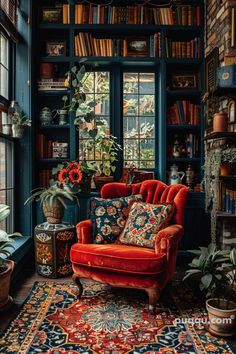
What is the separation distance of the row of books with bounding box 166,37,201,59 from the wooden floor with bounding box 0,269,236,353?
2503 millimetres

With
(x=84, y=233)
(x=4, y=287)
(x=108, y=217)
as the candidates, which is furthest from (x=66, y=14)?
(x=4, y=287)

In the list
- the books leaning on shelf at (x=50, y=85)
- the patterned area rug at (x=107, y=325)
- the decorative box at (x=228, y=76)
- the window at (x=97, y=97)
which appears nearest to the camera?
the patterned area rug at (x=107, y=325)

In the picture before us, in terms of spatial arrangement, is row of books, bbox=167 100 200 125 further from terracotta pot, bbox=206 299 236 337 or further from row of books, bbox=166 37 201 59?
terracotta pot, bbox=206 299 236 337

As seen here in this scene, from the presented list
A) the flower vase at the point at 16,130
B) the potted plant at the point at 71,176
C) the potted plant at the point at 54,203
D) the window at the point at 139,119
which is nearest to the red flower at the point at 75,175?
the potted plant at the point at 71,176

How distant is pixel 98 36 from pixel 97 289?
2.98m

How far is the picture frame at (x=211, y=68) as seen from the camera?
337 centimetres

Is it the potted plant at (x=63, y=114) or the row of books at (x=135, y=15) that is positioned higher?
the row of books at (x=135, y=15)

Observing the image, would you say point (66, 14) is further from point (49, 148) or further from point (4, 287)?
point (4, 287)

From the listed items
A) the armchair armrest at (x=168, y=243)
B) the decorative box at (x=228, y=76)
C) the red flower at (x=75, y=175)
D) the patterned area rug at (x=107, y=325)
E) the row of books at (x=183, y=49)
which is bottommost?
the patterned area rug at (x=107, y=325)

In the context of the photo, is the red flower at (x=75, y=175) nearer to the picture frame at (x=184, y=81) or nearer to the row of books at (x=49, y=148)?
the row of books at (x=49, y=148)

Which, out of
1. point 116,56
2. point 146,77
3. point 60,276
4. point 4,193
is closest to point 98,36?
point 116,56

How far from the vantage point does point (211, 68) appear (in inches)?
138

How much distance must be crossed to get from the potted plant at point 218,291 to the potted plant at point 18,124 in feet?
7.46

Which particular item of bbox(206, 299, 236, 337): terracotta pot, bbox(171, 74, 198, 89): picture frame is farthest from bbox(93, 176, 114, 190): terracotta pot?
bbox(206, 299, 236, 337): terracotta pot
